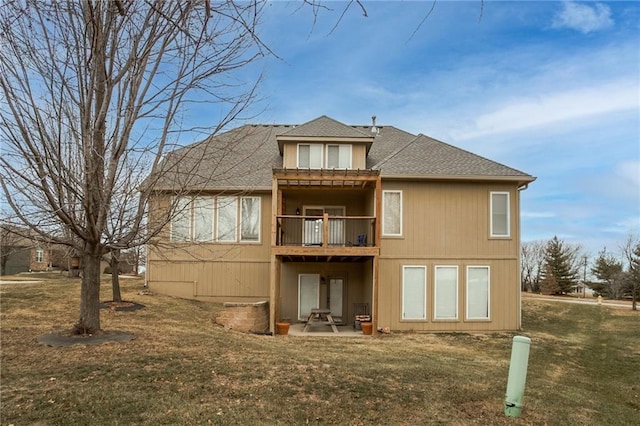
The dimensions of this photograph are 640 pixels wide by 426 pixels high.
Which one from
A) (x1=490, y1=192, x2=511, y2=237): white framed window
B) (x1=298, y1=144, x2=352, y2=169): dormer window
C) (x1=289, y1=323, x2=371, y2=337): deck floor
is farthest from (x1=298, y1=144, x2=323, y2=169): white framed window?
(x1=490, y1=192, x2=511, y2=237): white framed window

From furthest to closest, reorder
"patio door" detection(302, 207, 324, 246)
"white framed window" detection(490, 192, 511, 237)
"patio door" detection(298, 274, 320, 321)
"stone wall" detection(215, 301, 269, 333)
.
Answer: "patio door" detection(298, 274, 320, 321) → "patio door" detection(302, 207, 324, 246) → "white framed window" detection(490, 192, 511, 237) → "stone wall" detection(215, 301, 269, 333)

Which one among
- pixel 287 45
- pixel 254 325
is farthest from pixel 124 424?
pixel 254 325

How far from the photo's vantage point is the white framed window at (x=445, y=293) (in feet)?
47.3

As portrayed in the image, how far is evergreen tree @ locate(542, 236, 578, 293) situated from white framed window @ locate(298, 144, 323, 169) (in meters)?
32.7

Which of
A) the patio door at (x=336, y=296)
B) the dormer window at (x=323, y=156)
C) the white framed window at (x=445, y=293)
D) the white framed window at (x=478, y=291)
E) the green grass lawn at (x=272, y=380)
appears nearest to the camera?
the green grass lawn at (x=272, y=380)

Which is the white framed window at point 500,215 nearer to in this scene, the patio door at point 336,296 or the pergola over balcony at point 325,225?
the pergola over balcony at point 325,225

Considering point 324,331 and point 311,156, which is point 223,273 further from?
point 311,156

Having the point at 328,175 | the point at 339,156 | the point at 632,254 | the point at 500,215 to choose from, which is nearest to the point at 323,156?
the point at 339,156

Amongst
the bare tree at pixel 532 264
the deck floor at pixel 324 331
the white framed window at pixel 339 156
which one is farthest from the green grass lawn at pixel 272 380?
the bare tree at pixel 532 264

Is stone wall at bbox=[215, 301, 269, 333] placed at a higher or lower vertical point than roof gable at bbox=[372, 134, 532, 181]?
lower

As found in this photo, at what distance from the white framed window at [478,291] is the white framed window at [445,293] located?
46 cm

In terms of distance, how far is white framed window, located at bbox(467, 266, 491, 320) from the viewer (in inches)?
574

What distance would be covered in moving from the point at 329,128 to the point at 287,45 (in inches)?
444

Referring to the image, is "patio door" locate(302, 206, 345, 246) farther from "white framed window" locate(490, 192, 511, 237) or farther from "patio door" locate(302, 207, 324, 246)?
"white framed window" locate(490, 192, 511, 237)
